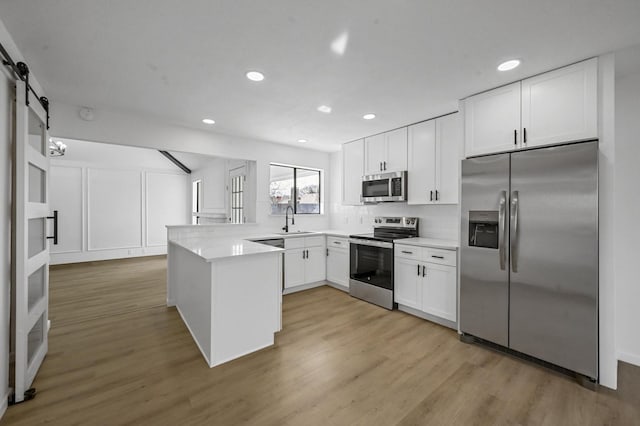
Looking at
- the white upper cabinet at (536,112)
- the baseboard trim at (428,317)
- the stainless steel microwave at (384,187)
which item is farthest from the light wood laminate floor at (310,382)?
the white upper cabinet at (536,112)

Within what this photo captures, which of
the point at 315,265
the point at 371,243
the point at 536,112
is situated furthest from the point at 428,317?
the point at 536,112

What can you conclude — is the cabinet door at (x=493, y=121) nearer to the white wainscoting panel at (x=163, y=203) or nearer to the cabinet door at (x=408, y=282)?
the cabinet door at (x=408, y=282)

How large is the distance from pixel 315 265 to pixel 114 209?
594 cm

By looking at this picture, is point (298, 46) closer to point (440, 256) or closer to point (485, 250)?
A: point (485, 250)

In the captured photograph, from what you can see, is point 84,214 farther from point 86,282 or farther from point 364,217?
point 364,217

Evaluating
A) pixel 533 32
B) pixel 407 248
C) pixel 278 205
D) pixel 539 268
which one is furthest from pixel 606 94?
pixel 278 205

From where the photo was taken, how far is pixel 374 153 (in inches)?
168

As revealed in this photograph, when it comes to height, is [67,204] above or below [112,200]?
below

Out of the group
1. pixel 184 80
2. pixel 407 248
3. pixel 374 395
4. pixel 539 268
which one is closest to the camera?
pixel 374 395

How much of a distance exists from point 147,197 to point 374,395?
25.9 feet

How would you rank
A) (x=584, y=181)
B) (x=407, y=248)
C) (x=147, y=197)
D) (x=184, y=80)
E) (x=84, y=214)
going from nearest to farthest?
(x=584, y=181) < (x=184, y=80) < (x=407, y=248) < (x=84, y=214) < (x=147, y=197)

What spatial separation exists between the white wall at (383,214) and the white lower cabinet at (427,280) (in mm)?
476

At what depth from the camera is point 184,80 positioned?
2.53 meters

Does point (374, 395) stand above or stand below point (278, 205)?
below
